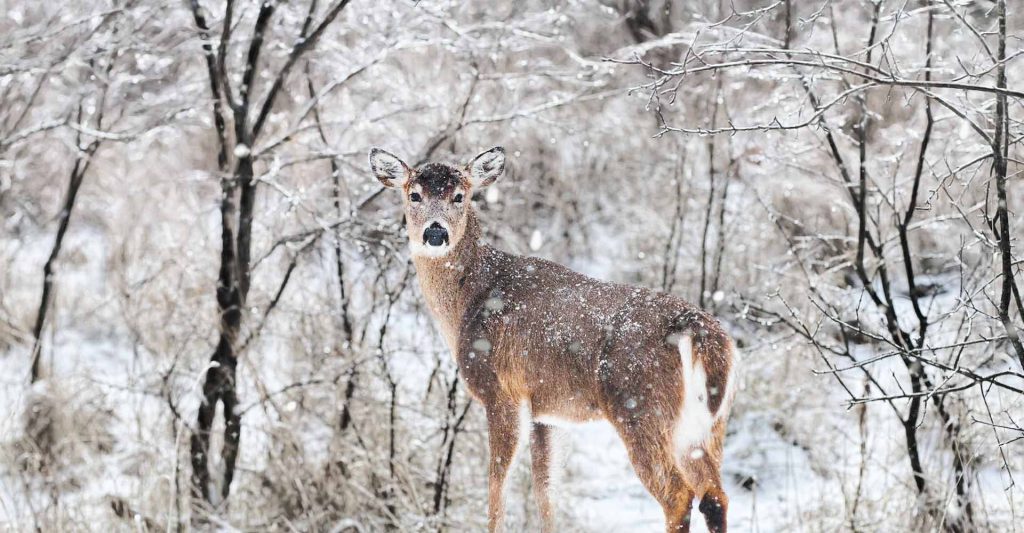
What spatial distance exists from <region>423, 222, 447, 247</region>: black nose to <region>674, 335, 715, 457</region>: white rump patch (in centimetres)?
79

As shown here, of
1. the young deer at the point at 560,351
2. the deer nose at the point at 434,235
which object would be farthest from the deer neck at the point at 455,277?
the deer nose at the point at 434,235

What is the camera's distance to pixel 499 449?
3.06 m

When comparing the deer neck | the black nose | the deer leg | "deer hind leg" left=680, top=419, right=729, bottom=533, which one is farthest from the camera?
the deer neck

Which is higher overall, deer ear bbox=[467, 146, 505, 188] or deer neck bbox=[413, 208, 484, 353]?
deer ear bbox=[467, 146, 505, 188]

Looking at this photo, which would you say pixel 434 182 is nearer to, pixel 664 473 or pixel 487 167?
pixel 487 167

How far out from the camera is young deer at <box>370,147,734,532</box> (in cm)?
280

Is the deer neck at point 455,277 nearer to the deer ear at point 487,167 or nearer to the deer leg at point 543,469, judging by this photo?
the deer ear at point 487,167

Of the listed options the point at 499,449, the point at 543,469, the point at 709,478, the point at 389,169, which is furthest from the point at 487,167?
the point at 709,478

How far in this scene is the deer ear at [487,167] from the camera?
2.97 metres

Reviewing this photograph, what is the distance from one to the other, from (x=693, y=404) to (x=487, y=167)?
98 centimetres

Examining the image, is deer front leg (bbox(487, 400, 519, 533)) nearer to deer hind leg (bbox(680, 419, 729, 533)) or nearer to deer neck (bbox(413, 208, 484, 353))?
deer neck (bbox(413, 208, 484, 353))

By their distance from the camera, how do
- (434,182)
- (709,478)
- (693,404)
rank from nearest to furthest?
(709,478)
(693,404)
(434,182)

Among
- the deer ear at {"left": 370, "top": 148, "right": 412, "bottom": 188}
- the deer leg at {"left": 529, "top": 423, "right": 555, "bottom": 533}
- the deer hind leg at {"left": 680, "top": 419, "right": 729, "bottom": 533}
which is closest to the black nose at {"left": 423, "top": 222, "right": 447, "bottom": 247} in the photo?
the deer ear at {"left": 370, "top": 148, "right": 412, "bottom": 188}

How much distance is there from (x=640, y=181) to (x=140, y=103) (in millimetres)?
4419
